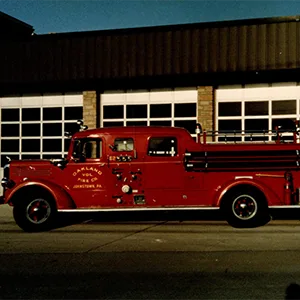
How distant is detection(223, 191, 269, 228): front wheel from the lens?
10406 mm

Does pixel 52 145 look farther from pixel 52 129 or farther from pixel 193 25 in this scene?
pixel 193 25

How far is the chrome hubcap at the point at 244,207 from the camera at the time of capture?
1042 cm

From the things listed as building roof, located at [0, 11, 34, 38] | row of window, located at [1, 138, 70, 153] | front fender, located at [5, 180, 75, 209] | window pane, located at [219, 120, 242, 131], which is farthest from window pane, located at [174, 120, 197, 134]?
building roof, located at [0, 11, 34, 38]

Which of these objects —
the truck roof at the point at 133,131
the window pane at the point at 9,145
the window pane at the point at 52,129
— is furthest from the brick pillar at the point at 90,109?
the truck roof at the point at 133,131

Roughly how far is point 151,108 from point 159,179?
6497 millimetres

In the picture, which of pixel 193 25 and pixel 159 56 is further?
pixel 159 56

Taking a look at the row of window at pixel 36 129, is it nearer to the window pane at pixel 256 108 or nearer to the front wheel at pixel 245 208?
the window pane at pixel 256 108

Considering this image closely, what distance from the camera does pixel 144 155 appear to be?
10656 millimetres

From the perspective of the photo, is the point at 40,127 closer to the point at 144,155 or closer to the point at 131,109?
the point at 131,109

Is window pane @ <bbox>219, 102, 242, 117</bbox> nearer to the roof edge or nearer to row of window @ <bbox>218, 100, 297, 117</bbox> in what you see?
row of window @ <bbox>218, 100, 297, 117</bbox>

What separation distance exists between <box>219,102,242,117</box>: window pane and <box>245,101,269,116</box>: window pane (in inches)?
10.1

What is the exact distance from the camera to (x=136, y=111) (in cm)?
1681

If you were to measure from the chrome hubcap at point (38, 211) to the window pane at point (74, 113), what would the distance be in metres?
7.01

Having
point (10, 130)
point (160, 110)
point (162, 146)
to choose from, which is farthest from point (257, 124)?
point (10, 130)
